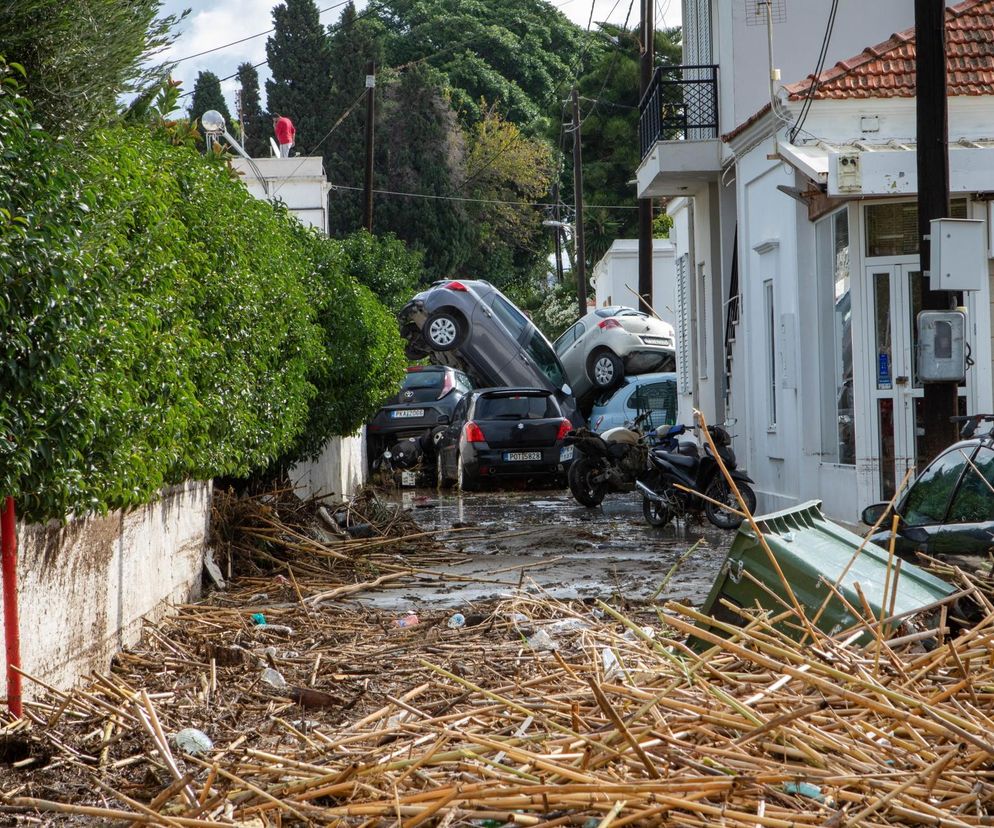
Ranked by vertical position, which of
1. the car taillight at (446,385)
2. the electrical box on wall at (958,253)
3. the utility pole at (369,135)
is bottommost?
the car taillight at (446,385)

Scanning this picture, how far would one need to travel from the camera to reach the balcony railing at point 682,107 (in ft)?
71.1

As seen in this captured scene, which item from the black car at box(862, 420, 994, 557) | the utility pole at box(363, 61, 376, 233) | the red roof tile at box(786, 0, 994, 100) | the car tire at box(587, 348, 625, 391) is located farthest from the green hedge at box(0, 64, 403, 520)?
the utility pole at box(363, 61, 376, 233)

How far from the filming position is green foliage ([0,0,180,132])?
20.6ft

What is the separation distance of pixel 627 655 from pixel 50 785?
233 centimetres

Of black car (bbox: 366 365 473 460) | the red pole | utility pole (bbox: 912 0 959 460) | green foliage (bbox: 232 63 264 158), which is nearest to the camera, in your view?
the red pole

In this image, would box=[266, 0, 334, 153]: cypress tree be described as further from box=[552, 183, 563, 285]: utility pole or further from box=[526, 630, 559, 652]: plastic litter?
box=[526, 630, 559, 652]: plastic litter

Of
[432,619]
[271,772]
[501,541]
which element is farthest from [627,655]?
[501,541]

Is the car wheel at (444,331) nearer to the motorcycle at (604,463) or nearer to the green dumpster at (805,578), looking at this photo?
the motorcycle at (604,463)

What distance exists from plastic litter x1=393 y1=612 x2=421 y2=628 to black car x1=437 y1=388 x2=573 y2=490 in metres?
13.4

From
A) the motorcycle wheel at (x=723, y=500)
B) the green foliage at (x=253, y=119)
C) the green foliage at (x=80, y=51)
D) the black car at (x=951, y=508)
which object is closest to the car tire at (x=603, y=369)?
the motorcycle wheel at (x=723, y=500)

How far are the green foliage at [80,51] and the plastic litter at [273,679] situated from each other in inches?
117

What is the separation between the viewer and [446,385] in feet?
93.9

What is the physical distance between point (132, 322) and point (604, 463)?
13094mm

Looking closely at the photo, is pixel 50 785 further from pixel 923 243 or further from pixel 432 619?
pixel 923 243
